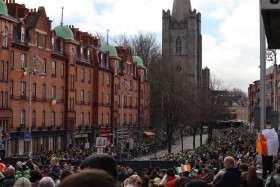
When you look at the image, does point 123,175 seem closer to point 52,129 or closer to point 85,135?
point 52,129

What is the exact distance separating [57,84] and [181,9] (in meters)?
71.6

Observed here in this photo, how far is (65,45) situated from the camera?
181 ft

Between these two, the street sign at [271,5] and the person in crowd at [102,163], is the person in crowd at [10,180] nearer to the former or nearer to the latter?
the person in crowd at [102,163]

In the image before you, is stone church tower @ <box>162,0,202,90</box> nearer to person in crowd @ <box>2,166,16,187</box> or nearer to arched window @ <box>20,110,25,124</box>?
arched window @ <box>20,110,25,124</box>

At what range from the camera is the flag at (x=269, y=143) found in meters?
11.9

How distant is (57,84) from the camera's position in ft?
174

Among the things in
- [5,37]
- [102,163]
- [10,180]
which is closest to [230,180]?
[102,163]

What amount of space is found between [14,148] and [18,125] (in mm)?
2117

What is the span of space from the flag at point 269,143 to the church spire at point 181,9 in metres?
108

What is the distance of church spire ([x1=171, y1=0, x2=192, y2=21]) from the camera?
389 ft

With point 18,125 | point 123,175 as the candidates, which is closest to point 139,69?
point 18,125

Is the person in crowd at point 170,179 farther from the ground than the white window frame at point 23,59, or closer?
closer

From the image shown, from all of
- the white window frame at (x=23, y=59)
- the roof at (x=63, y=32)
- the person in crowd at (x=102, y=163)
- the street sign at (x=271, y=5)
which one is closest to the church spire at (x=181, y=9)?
the roof at (x=63, y=32)

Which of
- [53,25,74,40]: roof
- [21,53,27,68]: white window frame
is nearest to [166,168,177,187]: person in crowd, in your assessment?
[21,53,27,68]: white window frame
